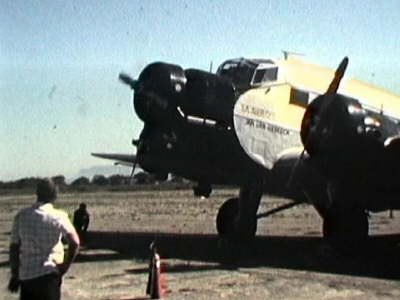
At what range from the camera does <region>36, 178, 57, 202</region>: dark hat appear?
19.4ft

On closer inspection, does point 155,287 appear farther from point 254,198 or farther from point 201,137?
point 254,198

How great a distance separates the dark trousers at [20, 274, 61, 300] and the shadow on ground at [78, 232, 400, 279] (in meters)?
6.48

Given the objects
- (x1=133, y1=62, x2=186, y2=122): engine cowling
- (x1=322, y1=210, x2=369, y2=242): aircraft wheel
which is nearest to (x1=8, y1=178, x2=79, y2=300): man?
(x1=133, y1=62, x2=186, y2=122): engine cowling

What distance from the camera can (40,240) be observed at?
5.77 m

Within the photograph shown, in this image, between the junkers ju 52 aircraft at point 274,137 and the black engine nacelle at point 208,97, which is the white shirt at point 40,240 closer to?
the junkers ju 52 aircraft at point 274,137

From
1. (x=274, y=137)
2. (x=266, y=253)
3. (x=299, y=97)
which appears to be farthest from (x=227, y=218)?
(x=299, y=97)

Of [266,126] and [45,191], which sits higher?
[45,191]

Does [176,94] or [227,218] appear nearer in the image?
[176,94]

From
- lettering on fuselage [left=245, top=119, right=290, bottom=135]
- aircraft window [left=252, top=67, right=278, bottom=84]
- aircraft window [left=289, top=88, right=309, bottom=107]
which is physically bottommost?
lettering on fuselage [left=245, top=119, right=290, bottom=135]

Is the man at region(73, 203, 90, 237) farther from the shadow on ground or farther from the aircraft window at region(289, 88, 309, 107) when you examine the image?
the aircraft window at region(289, 88, 309, 107)

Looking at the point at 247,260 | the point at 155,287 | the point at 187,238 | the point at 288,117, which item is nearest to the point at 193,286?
the point at 155,287

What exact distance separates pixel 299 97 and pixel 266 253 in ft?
11.6

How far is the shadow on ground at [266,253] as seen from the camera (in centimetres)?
1277

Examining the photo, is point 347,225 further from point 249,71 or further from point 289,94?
point 249,71
